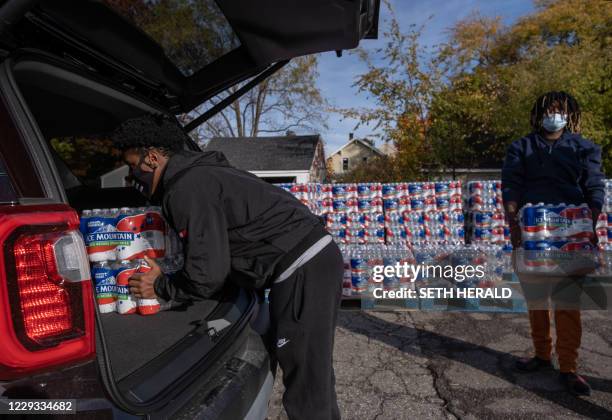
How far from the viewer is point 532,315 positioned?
11.2 ft

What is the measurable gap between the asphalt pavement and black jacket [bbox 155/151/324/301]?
4.59ft

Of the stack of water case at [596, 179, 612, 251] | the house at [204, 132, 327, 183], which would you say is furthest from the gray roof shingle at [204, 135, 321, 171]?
the stack of water case at [596, 179, 612, 251]

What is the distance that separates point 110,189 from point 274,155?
25.1m

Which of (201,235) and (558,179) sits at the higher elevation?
(558,179)

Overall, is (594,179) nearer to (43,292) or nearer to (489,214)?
(43,292)

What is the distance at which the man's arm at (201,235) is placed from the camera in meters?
1.88

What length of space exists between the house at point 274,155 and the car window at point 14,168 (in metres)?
25.1

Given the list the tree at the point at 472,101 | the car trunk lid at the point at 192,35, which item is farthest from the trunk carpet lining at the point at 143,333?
the tree at the point at 472,101

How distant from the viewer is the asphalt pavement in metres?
3.00

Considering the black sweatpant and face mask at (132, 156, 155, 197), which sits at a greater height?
face mask at (132, 156, 155, 197)

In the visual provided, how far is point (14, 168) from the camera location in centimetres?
129

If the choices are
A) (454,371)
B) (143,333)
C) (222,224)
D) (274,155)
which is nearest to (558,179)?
(454,371)

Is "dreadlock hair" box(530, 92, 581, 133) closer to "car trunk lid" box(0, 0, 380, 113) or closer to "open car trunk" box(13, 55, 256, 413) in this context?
"car trunk lid" box(0, 0, 380, 113)
